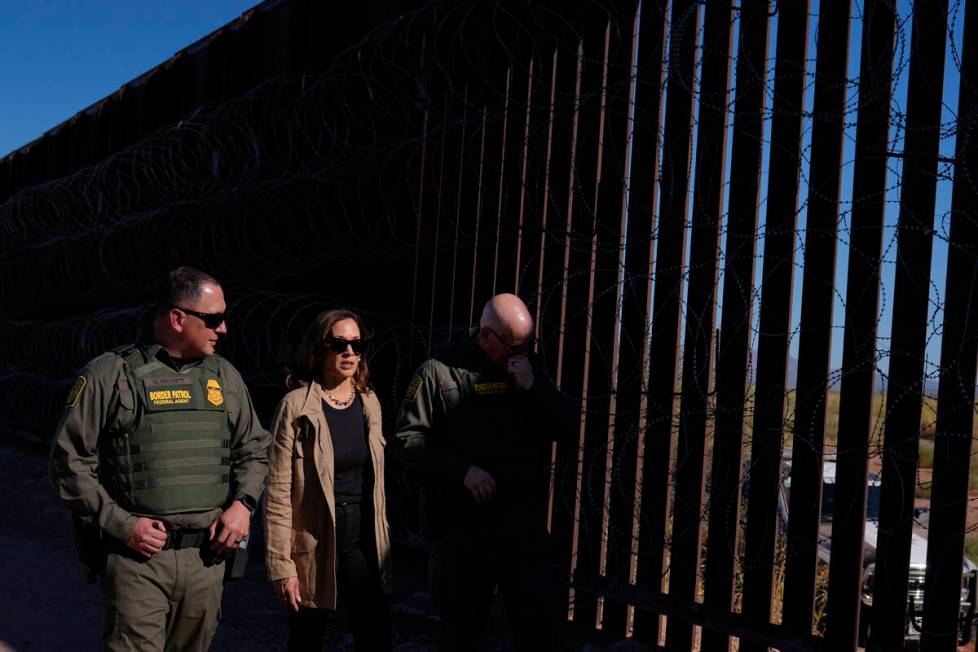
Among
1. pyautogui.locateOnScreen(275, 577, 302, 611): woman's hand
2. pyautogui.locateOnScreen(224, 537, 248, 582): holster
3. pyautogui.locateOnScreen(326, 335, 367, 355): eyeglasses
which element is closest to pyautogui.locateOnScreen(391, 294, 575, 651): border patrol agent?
pyautogui.locateOnScreen(326, 335, 367, 355): eyeglasses

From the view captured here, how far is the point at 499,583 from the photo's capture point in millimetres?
3381

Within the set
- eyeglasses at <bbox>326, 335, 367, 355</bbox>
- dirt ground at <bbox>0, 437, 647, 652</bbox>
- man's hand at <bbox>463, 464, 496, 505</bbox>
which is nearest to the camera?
man's hand at <bbox>463, 464, 496, 505</bbox>

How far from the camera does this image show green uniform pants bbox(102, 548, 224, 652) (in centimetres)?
289

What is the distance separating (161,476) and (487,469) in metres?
1.12

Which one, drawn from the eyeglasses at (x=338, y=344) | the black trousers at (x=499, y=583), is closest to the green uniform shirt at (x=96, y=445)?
the eyeglasses at (x=338, y=344)

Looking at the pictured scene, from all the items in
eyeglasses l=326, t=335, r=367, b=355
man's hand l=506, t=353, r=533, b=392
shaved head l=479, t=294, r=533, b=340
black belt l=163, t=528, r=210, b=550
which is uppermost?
shaved head l=479, t=294, r=533, b=340

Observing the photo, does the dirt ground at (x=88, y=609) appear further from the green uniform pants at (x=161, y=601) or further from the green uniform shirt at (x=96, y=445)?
the green uniform shirt at (x=96, y=445)

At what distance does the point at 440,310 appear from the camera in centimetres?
589

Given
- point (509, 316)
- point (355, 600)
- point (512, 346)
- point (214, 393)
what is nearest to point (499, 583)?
point (355, 600)

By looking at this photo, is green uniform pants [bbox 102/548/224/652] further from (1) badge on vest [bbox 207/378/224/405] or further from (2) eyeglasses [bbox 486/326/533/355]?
(2) eyeglasses [bbox 486/326/533/355]

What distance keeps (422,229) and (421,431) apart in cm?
276

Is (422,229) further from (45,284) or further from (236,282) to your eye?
(45,284)

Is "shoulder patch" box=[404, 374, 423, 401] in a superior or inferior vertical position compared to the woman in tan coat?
superior

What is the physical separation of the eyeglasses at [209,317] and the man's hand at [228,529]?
0.60 metres
